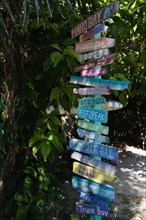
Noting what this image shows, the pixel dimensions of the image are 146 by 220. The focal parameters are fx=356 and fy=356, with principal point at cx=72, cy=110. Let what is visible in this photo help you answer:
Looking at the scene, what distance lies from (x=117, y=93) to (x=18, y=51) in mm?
945

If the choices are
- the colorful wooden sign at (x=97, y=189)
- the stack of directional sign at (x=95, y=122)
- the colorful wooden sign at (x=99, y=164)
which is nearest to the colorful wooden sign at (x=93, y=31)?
the stack of directional sign at (x=95, y=122)

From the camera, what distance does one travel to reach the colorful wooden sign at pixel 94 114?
2455 mm

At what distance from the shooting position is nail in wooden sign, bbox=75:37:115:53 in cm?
223

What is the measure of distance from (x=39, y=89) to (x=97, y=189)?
1.03m

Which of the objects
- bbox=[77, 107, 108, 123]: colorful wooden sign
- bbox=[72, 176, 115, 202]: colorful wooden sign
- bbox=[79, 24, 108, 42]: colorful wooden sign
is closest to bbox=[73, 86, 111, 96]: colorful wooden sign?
bbox=[77, 107, 108, 123]: colorful wooden sign

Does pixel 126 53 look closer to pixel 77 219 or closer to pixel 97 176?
pixel 97 176

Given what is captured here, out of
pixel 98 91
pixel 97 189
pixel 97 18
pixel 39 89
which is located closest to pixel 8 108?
pixel 39 89

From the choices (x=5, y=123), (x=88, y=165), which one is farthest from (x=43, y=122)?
(x=88, y=165)

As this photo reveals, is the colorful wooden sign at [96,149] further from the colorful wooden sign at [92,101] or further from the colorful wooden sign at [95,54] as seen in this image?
the colorful wooden sign at [95,54]

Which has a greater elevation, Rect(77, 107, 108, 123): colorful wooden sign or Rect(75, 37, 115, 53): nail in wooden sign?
Rect(75, 37, 115, 53): nail in wooden sign

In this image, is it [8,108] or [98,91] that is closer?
[98,91]

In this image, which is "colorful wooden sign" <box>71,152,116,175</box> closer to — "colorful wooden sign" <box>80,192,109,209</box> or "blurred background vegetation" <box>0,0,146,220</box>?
"colorful wooden sign" <box>80,192,109,209</box>

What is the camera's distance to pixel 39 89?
3.08 meters

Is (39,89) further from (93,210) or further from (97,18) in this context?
(93,210)
